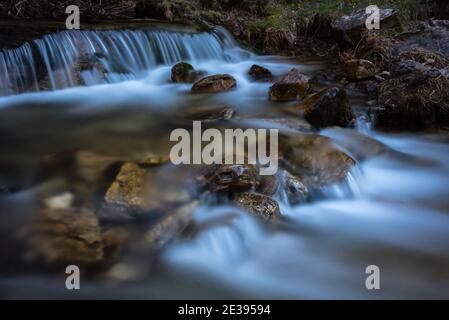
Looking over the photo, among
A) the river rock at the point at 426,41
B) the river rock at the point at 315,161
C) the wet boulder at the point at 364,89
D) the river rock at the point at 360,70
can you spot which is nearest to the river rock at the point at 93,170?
the river rock at the point at 315,161

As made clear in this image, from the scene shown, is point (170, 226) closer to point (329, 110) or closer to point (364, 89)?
point (329, 110)

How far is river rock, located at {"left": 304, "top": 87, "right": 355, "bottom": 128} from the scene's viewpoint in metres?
5.72

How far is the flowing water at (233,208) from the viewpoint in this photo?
3.20m

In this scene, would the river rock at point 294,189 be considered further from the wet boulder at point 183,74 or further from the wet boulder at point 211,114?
the wet boulder at point 183,74

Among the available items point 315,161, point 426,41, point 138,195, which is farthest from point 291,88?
point 138,195

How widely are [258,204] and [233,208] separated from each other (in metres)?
0.22

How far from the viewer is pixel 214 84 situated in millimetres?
7520

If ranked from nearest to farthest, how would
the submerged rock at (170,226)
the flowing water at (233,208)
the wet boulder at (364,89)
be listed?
the flowing water at (233,208) < the submerged rock at (170,226) < the wet boulder at (364,89)

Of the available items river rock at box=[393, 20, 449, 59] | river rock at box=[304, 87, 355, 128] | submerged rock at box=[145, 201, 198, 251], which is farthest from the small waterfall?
submerged rock at box=[145, 201, 198, 251]

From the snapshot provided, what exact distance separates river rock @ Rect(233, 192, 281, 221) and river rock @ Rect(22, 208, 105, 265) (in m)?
1.22

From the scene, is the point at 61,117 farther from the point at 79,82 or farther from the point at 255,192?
the point at 255,192

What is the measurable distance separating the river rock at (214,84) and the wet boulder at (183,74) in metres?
0.63
